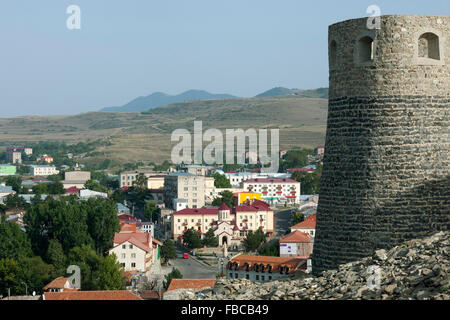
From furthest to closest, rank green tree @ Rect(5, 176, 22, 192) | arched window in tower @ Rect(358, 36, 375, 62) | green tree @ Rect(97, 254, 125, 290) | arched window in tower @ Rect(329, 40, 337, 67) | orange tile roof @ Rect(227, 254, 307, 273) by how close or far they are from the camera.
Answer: green tree @ Rect(5, 176, 22, 192) < orange tile roof @ Rect(227, 254, 307, 273) < green tree @ Rect(97, 254, 125, 290) < arched window in tower @ Rect(329, 40, 337, 67) < arched window in tower @ Rect(358, 36, 375, 62)

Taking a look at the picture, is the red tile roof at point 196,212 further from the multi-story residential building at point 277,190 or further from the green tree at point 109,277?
the green tree at point 109,277

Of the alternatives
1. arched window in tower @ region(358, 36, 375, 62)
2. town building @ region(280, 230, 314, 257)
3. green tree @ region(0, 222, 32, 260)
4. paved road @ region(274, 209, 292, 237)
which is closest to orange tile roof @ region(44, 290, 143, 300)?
green tree @ region(0, 222, 32, 260)

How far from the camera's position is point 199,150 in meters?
194

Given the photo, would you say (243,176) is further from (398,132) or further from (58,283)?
(398,132)

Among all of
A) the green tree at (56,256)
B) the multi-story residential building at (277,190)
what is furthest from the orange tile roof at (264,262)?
the multi-story residential building at (277,190)

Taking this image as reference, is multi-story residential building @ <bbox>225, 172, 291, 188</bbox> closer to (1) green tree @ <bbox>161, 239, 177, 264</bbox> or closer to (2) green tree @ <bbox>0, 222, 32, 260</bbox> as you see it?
(1) green tree @ <bbox>161, 239, 177, 264</bbox>

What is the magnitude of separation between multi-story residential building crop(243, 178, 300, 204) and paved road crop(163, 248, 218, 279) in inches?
1668

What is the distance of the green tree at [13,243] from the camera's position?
164ft

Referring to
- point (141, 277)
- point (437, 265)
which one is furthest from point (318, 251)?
point (141, 277)

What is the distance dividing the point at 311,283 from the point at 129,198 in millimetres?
98440

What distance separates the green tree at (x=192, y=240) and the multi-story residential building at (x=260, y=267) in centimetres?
2282

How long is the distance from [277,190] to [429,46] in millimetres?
100347

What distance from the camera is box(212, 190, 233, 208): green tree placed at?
101062 millimetres

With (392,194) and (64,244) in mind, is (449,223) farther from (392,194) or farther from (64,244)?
(64,244)
